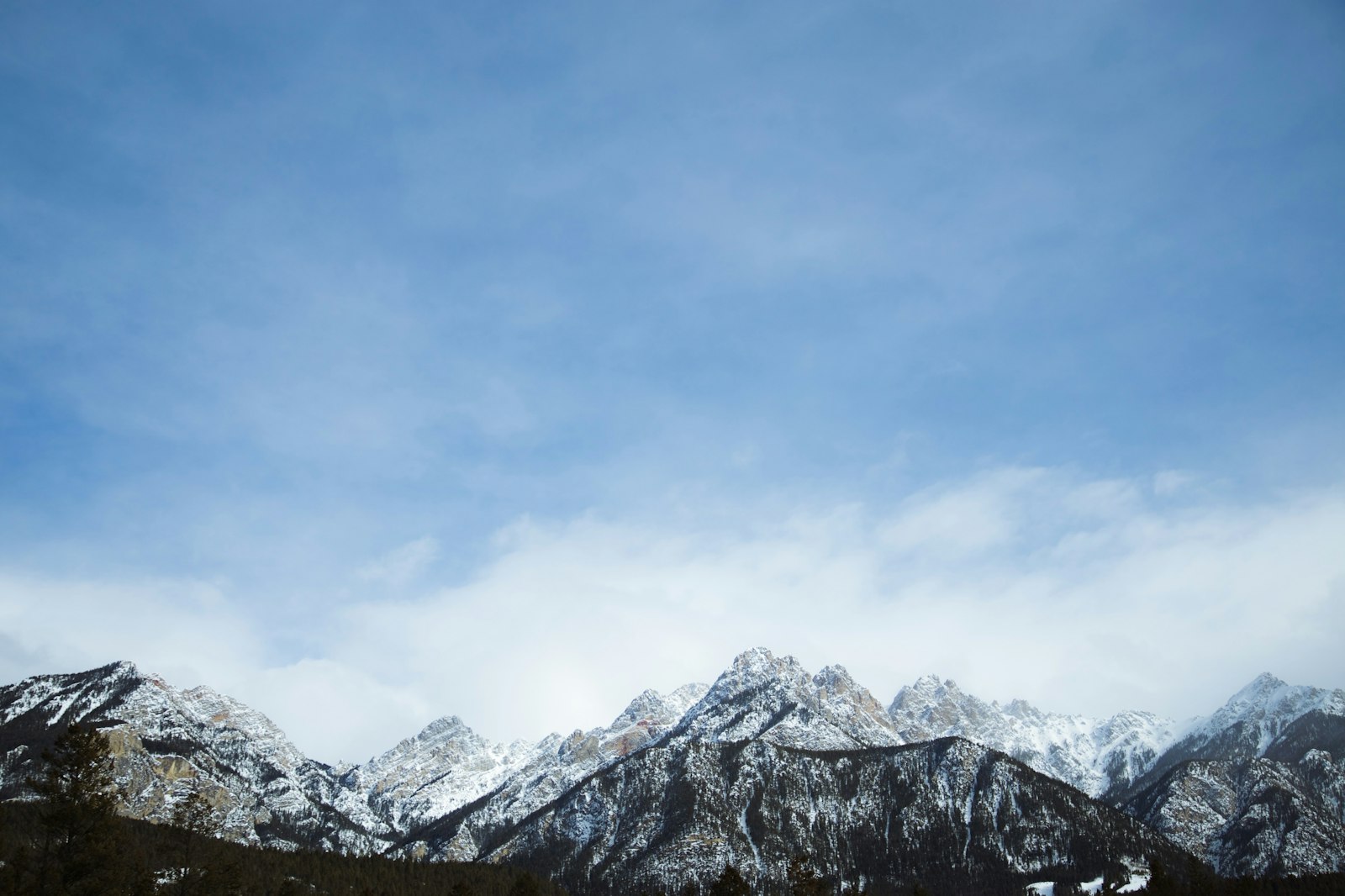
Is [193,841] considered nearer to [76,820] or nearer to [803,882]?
[76,820]

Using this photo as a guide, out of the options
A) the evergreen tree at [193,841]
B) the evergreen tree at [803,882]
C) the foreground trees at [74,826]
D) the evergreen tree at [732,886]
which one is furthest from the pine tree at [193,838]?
the evergreen tree at [803,882]

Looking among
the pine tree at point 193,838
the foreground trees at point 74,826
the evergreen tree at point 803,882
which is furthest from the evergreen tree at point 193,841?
the evergreen tree at point 803,882

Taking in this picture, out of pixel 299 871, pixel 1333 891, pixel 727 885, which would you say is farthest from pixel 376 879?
pixel 1333 891

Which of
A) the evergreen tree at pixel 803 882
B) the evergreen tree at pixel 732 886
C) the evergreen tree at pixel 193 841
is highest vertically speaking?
the evergreen tree at pixel 193 841

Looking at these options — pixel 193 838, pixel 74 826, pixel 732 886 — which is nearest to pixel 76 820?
pixel 74 826

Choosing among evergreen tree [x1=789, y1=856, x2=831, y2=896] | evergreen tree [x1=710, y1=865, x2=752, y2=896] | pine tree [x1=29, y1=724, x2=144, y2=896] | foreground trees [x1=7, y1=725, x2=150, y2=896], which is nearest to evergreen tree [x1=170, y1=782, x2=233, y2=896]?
foreground trees [x1=7, y1=725, x2=150, y2=896]

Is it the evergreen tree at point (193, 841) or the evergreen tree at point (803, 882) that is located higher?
the evergreen tree at point (193, 841)

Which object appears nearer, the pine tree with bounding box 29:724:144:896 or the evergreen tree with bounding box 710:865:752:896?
the pine tree with bounding box 29:724:144:896

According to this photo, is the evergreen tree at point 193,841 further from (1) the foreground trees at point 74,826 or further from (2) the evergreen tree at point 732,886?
(2) the evergreen tree at point 732,886

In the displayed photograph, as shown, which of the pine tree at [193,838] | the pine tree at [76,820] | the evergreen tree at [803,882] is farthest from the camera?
the evergreen tree at [803,882]

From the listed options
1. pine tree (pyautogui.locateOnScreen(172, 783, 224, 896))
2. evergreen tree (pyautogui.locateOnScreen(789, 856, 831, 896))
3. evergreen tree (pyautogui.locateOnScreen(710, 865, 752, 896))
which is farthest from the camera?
evergreen tree (pyautogui.locateOnScreen(710, 865, 752, 896))

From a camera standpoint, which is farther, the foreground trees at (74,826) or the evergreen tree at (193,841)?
the evergreen tree at (193,841)

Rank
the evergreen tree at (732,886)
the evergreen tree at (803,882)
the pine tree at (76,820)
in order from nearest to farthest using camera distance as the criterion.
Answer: the pine tree at (76,820) < the evergreen tree at (803,882) < the evergreen tree at (732,886)

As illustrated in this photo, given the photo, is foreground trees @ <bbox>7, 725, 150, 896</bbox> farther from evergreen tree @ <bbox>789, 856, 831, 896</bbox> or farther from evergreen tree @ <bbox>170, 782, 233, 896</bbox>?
evergreen tree @ <bbox>789, 856, 831, 896</bbox>
